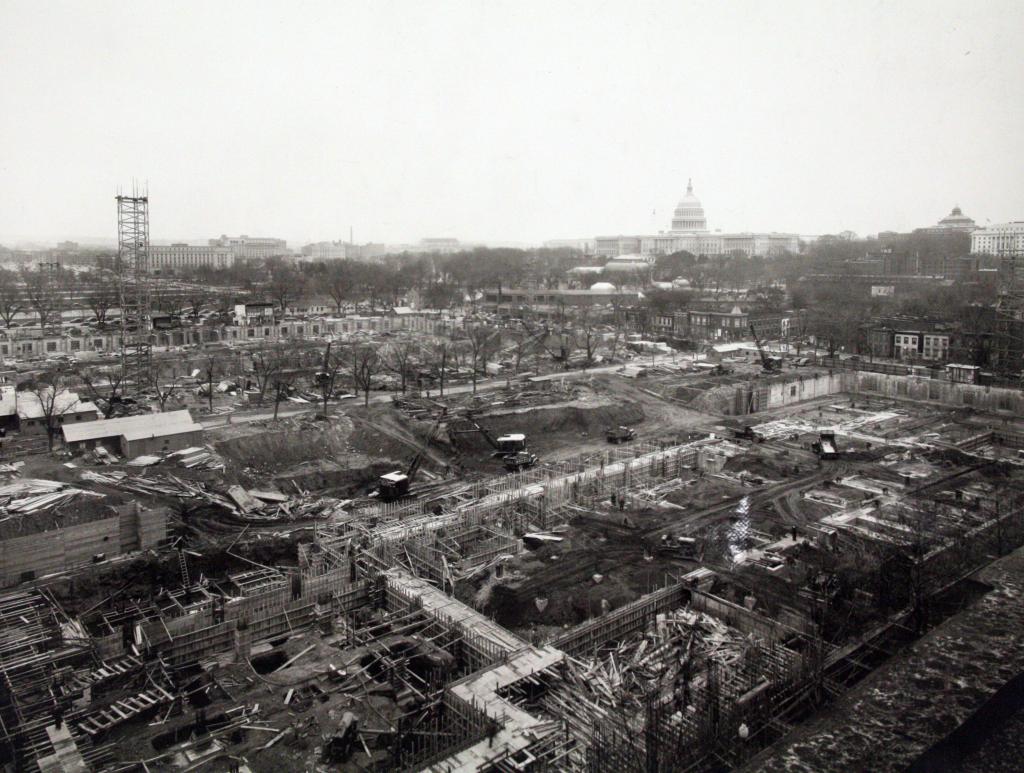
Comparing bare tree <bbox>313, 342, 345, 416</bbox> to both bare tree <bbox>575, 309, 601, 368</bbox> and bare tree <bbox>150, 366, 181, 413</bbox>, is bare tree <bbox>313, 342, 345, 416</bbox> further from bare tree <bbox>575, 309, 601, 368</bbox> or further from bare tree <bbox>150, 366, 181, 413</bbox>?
bare tree <bbox>575, 309, 601, 368</bbox>

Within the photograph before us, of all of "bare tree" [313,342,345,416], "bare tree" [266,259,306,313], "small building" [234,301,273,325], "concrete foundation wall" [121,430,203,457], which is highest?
"bare tree" [266,259,306,313]

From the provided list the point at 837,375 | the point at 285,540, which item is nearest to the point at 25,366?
the point at 285,540

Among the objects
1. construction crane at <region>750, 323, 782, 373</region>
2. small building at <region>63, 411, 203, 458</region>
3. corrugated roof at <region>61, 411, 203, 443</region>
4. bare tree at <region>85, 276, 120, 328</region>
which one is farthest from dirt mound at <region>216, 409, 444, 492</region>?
bare tree at <region>85, 276, 120, 328</region>

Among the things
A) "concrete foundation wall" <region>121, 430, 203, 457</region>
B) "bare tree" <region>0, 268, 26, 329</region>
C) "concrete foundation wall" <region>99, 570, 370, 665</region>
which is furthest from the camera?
"bare tree" <region>0, 268, 26, 329</region>

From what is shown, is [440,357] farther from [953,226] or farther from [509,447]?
[953,226]

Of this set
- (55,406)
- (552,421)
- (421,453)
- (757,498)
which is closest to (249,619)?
(421,453)

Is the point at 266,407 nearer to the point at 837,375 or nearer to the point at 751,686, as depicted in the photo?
the point at 751,686

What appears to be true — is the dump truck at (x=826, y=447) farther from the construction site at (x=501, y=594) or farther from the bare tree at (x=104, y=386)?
the bare tree at (x=104, y=386)
